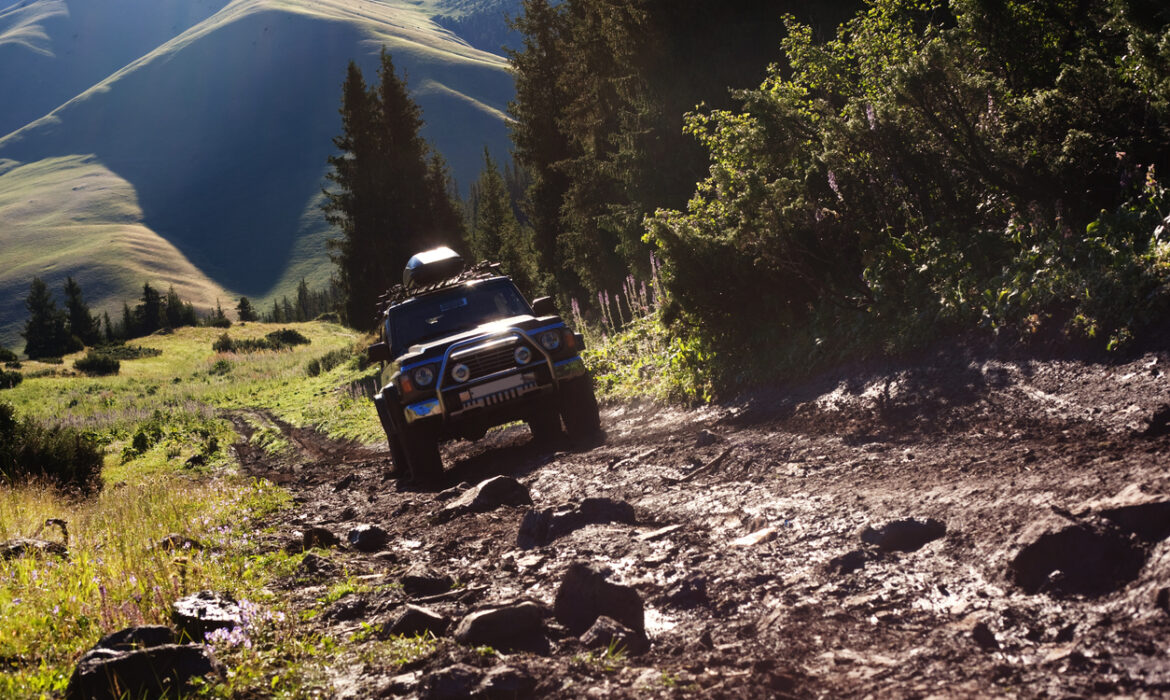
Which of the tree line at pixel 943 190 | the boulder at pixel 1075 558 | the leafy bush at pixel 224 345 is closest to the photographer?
the boulder at pixel 1075 558

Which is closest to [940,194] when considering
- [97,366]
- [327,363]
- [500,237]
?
[500,237]

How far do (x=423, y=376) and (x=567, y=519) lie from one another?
12.7 ft

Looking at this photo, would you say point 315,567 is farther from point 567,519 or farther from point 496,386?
point 496,386

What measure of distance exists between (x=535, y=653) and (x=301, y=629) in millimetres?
1451

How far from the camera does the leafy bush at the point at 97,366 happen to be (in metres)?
58.3

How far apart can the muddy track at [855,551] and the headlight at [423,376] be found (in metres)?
1.43

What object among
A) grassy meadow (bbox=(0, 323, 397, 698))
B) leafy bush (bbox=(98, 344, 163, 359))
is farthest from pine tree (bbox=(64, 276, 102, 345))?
grassy meadow (bbox=(0, 323, 397, 698))

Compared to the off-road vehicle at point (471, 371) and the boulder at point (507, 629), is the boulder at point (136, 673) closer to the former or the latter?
the boulder at point (507, 629)

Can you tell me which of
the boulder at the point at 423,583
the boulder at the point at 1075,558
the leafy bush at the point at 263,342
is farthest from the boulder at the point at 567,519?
the leafy bush at the point at 263,342

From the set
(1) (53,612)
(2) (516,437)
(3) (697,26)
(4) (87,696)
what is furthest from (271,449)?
(4) (87,696)

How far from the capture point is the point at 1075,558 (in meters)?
3.25

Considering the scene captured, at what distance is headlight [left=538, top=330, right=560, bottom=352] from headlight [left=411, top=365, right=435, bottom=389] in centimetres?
123

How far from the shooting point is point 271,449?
692 inches

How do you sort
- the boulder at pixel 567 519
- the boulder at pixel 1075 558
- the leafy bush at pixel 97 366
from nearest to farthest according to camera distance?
the boulder at pixel 1075 558 → the boulder at pixel 567 519 → the leafy bush at pixel 97 366
